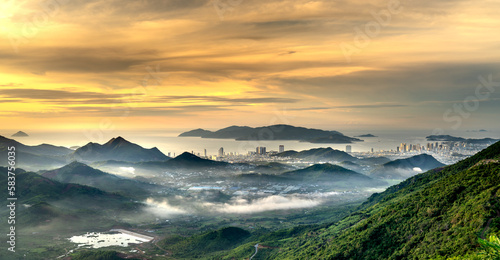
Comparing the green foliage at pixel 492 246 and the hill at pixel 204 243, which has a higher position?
the green foliage at pixel 492 246

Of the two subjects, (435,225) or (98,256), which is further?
(98,256)

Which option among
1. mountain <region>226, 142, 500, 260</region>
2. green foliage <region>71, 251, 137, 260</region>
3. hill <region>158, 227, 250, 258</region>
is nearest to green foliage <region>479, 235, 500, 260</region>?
mountain <region>226, 142, 500, 260</region>

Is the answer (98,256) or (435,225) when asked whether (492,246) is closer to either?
(435,225)

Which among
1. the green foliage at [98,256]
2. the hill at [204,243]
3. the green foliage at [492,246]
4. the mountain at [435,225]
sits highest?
the green foliage at [492,246]

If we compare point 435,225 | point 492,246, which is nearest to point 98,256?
point 435,225

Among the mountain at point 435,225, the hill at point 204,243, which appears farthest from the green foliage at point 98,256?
the mountain at point 435,225

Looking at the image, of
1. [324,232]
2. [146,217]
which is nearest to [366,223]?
[324,232]

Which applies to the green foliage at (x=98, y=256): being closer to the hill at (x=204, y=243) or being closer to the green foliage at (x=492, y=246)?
the hill at (x=204, y=243)

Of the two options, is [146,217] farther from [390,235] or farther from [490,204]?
[490,204]

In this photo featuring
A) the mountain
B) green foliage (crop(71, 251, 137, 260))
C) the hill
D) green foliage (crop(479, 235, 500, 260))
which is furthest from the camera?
the hill

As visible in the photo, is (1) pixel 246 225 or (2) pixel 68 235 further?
(1) pixel 246 225

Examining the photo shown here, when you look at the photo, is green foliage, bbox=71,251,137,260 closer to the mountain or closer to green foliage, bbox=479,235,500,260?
the mountain
